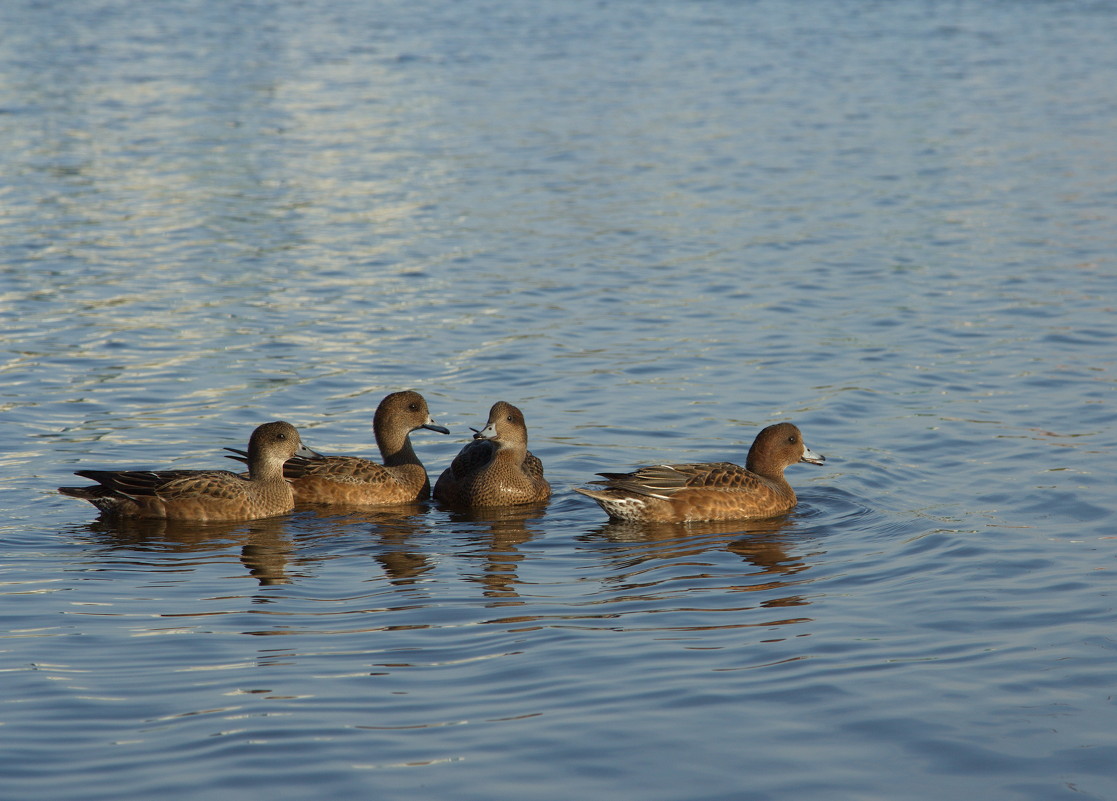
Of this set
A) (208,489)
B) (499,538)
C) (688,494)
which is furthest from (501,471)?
(208,489)

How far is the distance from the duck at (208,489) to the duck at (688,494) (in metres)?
2.32

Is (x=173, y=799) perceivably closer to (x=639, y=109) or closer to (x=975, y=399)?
(x=975, y=399)

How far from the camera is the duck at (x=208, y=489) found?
10352 mm

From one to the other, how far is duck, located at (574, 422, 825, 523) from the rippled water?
20cm

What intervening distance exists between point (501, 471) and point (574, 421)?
205 cm

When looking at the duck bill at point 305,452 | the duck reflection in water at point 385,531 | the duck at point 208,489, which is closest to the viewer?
the duck reflection in water at point 385,531

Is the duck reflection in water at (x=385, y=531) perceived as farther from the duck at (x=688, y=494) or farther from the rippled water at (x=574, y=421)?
the duck at (x=688, y=494)

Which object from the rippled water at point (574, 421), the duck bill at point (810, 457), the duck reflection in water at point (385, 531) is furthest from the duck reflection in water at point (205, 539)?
the duck bill at point (810, 457)

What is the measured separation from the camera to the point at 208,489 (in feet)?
34.6

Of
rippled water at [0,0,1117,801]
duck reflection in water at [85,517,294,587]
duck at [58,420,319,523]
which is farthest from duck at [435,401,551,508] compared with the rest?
duck reflection in water at [85,517,294,587]

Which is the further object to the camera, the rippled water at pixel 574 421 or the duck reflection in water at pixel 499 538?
the duck reflection in water at pixel 499 538

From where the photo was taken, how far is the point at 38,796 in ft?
19.8

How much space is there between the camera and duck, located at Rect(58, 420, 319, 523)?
34.0 ft

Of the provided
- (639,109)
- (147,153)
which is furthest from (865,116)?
(147,153)
